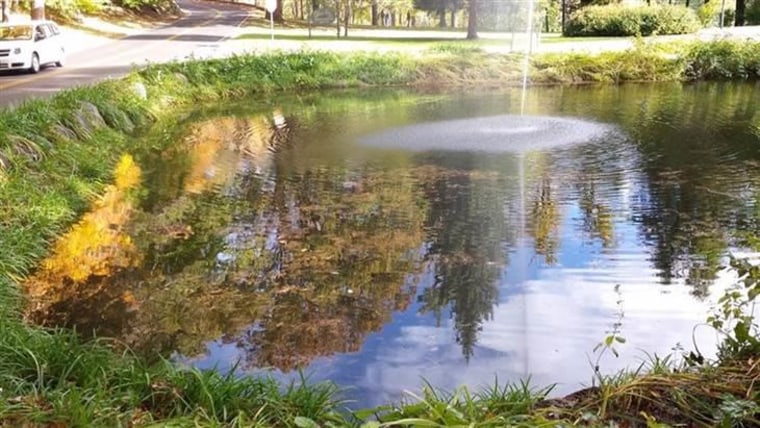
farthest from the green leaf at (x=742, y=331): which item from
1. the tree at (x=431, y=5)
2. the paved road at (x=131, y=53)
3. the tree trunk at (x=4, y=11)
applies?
the tree at (x=431, y=5)

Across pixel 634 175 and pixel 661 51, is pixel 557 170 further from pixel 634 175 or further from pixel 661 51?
pixel 661 51

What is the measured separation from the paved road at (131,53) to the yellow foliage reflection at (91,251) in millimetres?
5968

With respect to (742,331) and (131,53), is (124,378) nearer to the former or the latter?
(742,331)

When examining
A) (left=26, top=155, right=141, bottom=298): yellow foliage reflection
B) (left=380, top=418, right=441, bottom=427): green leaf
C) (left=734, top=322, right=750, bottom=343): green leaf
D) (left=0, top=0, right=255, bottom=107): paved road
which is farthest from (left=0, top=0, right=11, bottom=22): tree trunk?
(left=734, top=322, right=750, bottom=343): green leaf

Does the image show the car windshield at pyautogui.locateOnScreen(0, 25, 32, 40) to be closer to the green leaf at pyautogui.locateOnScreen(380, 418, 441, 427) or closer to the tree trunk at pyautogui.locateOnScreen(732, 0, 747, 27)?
the green leaf at pyautogui.locateOnScreen(380, 418, 441, 427)

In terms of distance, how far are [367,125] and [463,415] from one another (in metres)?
11.5

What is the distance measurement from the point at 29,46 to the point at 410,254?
1665cm

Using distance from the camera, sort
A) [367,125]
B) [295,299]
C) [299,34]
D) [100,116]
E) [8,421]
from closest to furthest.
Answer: [8,421] → [295,299] → [100,116] → [367,125] → [299,34]

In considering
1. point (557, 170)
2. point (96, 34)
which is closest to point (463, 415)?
point (557, 170)

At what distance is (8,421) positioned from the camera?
11.5ft

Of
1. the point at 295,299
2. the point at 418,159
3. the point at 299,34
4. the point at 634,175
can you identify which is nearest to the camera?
the point at 295,299

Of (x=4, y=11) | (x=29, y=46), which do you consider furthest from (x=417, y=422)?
(x=4, y=11)

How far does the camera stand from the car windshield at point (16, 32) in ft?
66.4

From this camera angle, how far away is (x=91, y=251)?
24.2 feet
